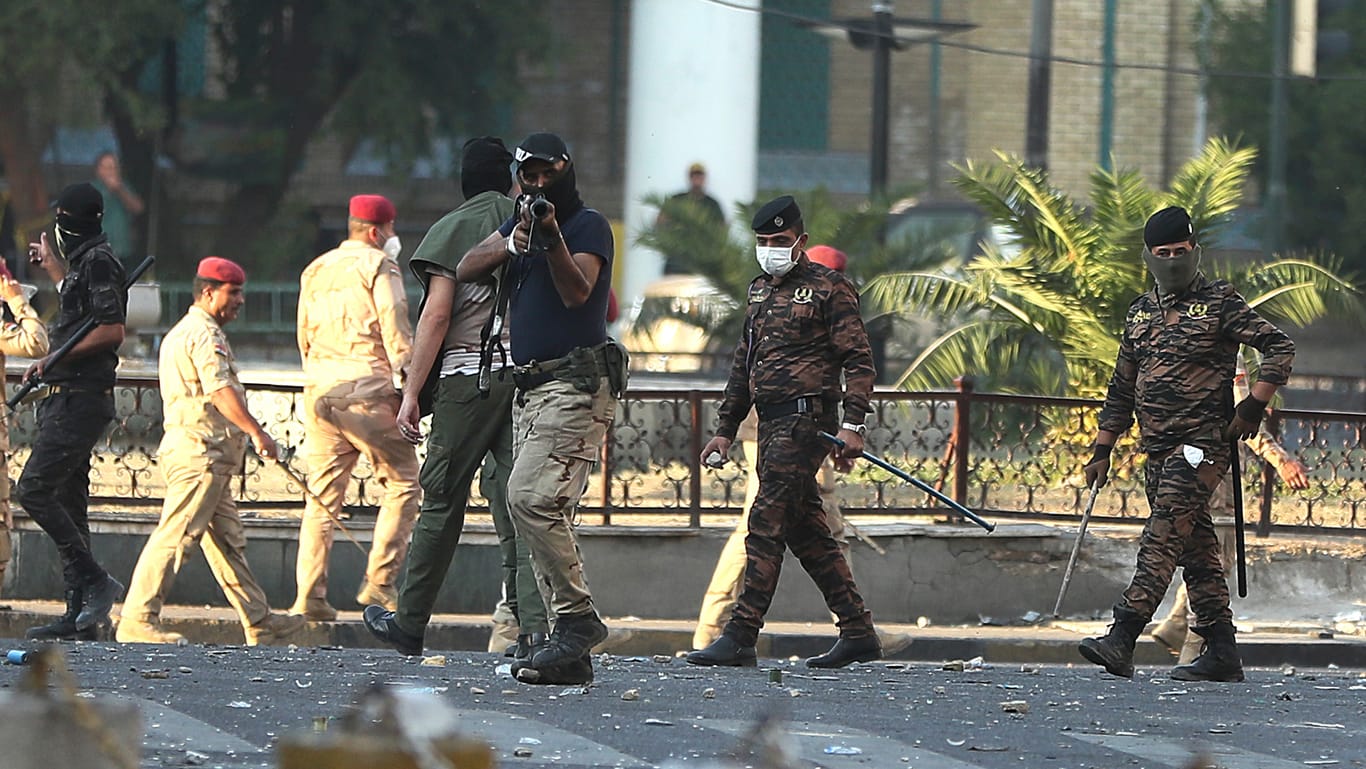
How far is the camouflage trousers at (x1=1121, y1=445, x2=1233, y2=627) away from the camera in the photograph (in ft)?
28.0

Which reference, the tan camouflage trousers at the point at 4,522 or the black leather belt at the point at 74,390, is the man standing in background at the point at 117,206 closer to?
the tan camouflage trousers at the point at 4,522

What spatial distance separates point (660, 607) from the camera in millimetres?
12031

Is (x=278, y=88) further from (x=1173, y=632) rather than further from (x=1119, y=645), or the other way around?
(x=1119, y=645)

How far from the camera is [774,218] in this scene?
28.3 feet

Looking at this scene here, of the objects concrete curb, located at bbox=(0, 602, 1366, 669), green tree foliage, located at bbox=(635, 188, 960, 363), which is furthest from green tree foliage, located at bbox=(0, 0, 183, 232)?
concrete curb, located at bbox=(0, 602, 1366, 669)

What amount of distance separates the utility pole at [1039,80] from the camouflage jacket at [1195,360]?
863cm

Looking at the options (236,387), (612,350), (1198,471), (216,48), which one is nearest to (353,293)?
(236,387)

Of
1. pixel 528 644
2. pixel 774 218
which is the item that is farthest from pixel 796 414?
pixel 528 644

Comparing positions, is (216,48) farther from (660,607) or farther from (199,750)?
(199,750)

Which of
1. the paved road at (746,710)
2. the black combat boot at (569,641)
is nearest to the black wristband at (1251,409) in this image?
the paved road at (746,710)

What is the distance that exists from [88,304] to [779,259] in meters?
2.88

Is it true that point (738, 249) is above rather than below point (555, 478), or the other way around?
above

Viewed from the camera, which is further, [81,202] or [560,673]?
[81,202]

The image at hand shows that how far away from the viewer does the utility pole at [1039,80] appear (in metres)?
17.8
